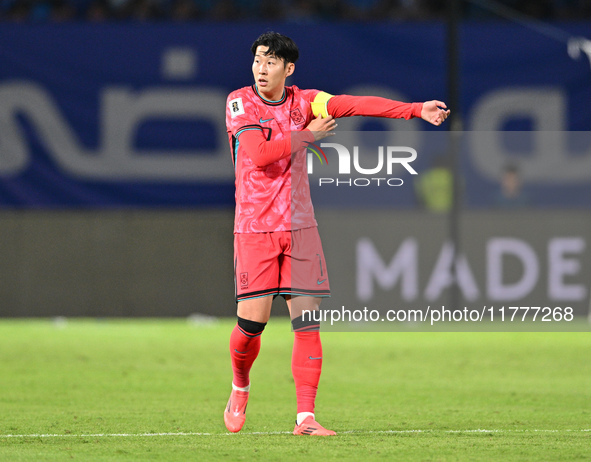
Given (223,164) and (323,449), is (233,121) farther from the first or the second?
(223,164)

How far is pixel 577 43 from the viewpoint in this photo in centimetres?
1273

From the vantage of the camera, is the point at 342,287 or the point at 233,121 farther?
the point at 342,287

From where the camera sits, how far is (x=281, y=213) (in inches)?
220

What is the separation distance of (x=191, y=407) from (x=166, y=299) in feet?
19.8

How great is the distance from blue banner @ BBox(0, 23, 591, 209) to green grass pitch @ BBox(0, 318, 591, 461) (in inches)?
68.0

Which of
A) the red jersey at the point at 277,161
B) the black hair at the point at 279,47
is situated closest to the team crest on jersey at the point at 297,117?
the red jersey at the point at 277,161

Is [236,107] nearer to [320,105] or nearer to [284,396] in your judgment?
[320,105]

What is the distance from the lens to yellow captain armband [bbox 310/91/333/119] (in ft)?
18.7

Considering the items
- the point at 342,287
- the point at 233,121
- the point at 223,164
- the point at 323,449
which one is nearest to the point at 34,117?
the point at 223,164

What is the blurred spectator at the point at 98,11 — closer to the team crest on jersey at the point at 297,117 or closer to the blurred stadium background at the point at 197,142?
the blurred stadium background at the point at 197,142

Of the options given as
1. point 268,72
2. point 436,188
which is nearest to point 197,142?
point 436,188

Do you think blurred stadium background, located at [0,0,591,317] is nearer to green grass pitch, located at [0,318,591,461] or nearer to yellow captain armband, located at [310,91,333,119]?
green grass pitch, located at [0,318,591,461]

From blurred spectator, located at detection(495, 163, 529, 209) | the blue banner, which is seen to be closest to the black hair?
the blue banner

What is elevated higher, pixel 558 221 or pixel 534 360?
pixel 558 221
